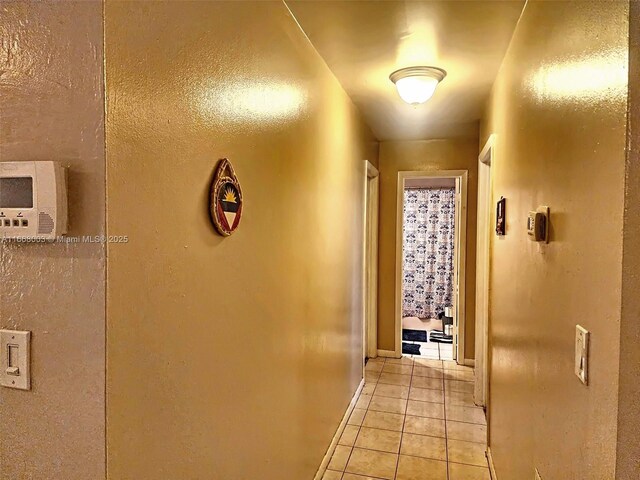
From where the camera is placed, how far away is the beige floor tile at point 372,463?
245 centimetres

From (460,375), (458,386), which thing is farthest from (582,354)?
(460,375)

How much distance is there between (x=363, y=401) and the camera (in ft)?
11.4

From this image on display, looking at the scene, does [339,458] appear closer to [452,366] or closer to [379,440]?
[379,440]

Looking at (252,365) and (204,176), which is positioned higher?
(204,176)

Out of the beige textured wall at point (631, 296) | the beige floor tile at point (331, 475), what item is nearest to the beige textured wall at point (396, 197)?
the beige floor tile at point (331, 475)

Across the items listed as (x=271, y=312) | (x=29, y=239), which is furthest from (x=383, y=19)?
(x=29, y=239)

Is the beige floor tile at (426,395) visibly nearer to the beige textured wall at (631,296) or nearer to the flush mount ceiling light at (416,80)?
the flush mount ceiling light at (416,80)

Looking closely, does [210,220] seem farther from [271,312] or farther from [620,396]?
[620,396]

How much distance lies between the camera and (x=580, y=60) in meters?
1.06

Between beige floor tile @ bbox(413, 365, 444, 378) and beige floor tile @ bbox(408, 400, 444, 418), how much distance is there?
654 millimetres

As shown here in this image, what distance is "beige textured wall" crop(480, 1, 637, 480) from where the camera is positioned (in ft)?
2.75

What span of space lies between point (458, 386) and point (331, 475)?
1.83 m

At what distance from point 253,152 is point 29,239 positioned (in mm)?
775

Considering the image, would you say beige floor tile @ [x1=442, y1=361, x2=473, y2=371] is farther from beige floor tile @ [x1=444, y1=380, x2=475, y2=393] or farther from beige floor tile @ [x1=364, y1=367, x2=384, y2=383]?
beige floor tile @ [x1=364, y1=367, x2=384, y2=383]
